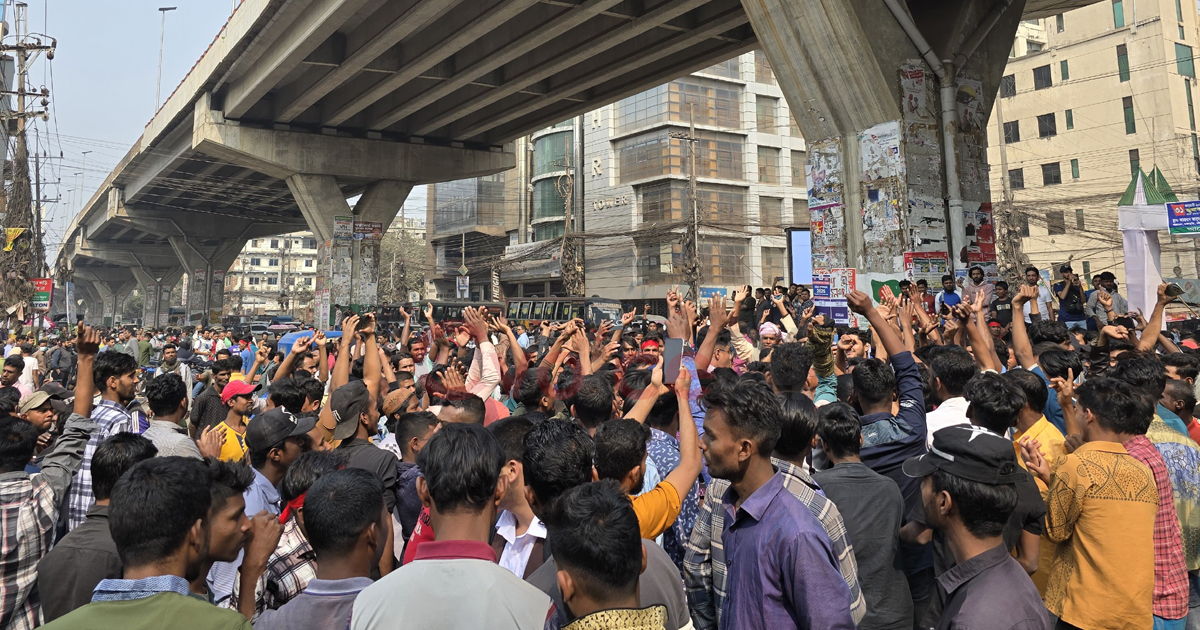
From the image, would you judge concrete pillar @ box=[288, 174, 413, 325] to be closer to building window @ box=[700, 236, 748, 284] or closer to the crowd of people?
building window @ box=[700, 236, 748, 284]

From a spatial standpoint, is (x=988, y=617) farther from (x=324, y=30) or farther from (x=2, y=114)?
(x=2, y=114)

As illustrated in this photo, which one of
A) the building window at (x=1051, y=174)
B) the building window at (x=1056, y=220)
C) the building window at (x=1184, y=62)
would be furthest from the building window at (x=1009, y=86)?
the building window at (x=1056, y=220)

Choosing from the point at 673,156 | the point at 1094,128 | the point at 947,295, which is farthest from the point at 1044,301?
the point at 1094,128

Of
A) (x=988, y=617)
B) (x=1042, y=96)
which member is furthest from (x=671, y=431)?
(x=1042, y=96)

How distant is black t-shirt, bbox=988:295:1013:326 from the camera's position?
365 inches

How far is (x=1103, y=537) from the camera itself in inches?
106

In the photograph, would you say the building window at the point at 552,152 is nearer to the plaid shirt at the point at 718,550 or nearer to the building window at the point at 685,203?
the building window at the point at 685,203

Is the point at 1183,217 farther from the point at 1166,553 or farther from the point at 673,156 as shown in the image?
the point at 673,156

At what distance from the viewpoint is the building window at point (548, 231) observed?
42031 millimetres

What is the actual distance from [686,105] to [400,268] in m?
28.1

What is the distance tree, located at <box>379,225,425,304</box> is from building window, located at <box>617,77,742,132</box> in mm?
21835

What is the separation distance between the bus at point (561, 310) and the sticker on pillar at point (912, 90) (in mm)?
14971

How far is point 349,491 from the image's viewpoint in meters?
2.33

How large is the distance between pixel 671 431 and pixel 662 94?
113ft
